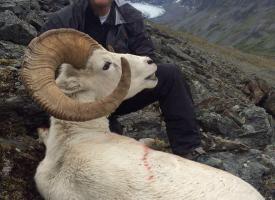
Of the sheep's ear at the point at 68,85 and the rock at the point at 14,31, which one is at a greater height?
the sheep's ear at the point at 68,85

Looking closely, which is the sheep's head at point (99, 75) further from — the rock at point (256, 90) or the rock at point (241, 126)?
the rock at point (256, 90)

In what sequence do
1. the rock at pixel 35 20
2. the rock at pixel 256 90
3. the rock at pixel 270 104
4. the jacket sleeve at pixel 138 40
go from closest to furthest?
the jacket sleeve at pixel 138 40, the rock at pixel 35 20, the rock at pixel 270 104, the rock at pixel 256 90

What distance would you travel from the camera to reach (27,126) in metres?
11.0

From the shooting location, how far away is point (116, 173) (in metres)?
7.96

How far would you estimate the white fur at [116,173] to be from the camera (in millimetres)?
7820

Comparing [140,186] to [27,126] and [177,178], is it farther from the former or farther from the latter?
[27,126]

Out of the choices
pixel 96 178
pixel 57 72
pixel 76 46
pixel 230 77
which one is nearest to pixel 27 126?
pixel 57 72

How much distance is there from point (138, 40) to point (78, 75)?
2.17 metres

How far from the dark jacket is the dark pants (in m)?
0.96

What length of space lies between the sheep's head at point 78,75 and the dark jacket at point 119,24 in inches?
48.3

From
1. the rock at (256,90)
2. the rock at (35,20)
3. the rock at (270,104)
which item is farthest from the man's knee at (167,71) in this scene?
the rock at (256,90)

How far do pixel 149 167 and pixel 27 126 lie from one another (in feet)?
12.2

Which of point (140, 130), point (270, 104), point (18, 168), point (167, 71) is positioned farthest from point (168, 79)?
point (270, 104)

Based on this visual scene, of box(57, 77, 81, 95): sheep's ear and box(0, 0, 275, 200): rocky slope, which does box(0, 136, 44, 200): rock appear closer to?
box(0, 0, 275, 200): rocky slope
